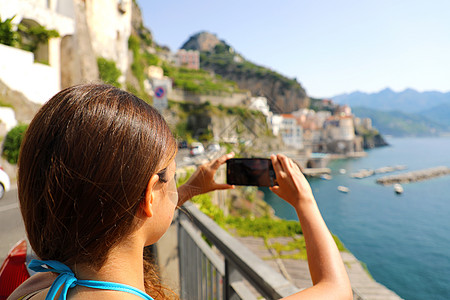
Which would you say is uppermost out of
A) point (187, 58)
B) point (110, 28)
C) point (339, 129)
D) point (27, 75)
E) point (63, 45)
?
point (187, 58)

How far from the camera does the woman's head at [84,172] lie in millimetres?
641

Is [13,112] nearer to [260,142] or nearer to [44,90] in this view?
[44,90]

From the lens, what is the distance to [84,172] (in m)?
0.64

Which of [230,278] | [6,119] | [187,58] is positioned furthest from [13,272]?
[187,58]

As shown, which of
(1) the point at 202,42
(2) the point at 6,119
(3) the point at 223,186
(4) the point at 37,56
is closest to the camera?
(3) the point at 223,186

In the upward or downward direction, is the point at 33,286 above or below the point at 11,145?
above

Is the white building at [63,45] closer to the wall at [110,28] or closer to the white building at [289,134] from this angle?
the wall at [110,28]

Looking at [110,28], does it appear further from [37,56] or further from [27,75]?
[27,75]

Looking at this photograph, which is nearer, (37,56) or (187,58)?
(37,56)

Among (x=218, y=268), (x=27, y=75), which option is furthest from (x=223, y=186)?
(x=27, y=75)

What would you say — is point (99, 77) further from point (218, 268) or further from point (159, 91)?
point (159, 91)

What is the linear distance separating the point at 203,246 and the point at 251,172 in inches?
43.0

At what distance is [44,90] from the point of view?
9.95 metres

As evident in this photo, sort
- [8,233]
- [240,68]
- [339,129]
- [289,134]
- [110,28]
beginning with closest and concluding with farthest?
1. [8,233]
2. [289,134]
3. [110,28]
4. [339,129]
5. [240,68]
